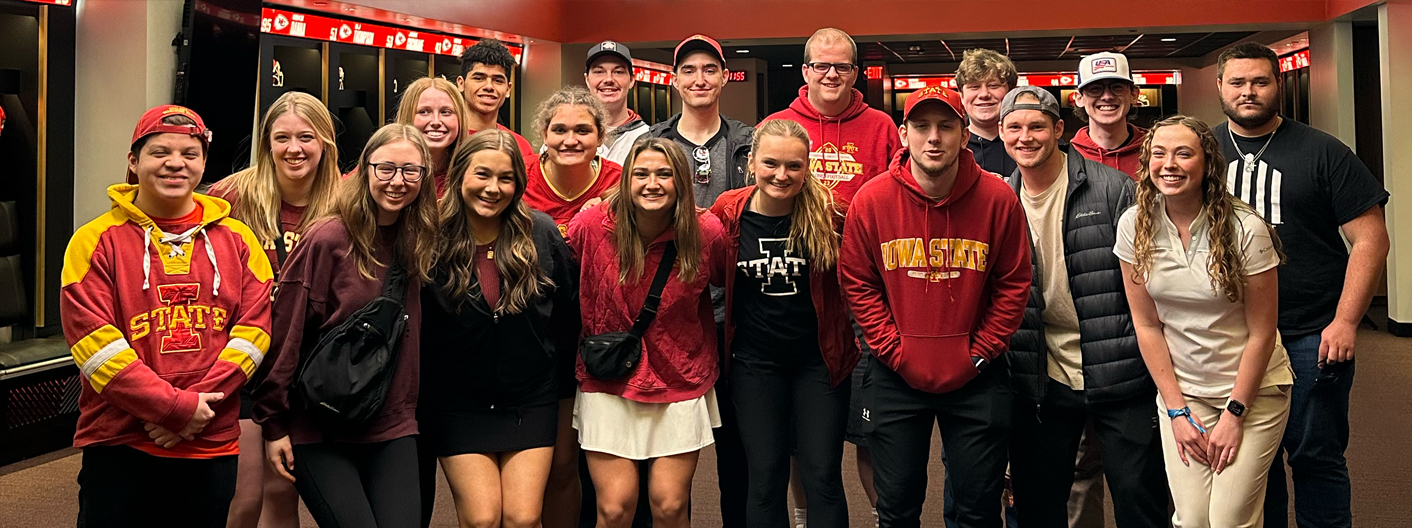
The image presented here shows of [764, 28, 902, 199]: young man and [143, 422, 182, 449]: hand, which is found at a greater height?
[764, 28, 902, 199]: young man

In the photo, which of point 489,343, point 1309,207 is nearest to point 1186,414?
point 1309,207

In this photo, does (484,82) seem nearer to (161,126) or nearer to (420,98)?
(420,98)

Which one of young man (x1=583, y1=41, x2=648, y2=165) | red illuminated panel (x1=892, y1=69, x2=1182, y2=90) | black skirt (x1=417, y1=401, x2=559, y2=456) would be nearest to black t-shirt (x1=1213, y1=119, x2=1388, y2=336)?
young man (x1=583, y1=41, x2=648, y2=165)

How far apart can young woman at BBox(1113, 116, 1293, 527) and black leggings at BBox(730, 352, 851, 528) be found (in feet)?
3.04

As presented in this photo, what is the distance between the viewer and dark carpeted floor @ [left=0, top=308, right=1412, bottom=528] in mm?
4645

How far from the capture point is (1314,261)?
11.3 ft

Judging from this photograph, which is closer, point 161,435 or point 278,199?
point 161,435

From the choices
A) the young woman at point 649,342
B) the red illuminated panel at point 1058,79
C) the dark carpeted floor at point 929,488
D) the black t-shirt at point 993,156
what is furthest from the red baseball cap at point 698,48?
the red illuminated panel at point 1058,79

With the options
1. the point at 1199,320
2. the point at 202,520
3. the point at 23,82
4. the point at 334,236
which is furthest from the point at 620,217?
the point at 23,82

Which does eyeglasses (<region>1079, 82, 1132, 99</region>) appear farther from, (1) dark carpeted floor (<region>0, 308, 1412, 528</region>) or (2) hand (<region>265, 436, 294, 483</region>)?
(2) hand (<region>265, 436, 294, 483</region>)

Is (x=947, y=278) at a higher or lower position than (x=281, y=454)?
higher

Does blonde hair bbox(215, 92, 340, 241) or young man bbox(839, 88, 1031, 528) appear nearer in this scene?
young man bbox(839, 88, 1031, 528)

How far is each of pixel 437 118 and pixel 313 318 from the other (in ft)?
3.38

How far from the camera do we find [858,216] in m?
3.36
